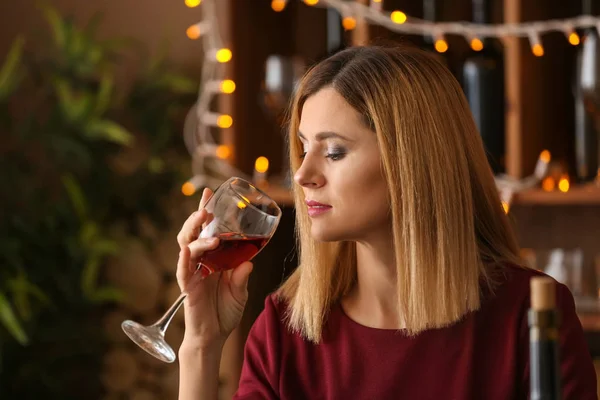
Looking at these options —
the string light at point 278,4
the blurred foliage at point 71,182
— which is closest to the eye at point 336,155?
the string light at point 278,4

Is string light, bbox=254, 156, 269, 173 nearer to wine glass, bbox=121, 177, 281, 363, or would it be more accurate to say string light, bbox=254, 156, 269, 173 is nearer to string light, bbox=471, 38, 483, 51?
string light, bbox=471, 38, 483, 51

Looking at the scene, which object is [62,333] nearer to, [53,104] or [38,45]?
[53,104]

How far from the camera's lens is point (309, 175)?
4.49 feet

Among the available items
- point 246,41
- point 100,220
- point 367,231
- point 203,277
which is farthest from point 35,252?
point 367,231

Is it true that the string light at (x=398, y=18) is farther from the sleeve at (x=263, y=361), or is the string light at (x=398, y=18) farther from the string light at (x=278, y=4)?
the sleeve at (x=263, y=361)

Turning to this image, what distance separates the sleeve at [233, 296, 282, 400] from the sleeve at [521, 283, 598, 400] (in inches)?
16.3

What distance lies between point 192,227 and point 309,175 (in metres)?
0.20

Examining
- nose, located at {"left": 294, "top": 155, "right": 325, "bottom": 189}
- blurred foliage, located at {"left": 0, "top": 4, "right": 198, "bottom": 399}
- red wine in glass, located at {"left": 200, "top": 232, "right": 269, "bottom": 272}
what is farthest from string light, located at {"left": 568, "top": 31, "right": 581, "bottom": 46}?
blurred foliage, located at {"left": 0, "top": 4, "right": 198, "bottom": 399}

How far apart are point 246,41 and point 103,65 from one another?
1.84ft

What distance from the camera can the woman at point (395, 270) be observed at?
138 cm

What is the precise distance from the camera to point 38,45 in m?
2.91

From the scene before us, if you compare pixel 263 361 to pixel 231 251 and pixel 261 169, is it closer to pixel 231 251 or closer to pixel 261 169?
pixel 231 251

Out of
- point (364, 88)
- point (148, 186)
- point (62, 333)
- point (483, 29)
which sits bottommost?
point (62, 333)

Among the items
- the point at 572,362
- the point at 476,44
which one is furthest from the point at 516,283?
the point at 476,44
